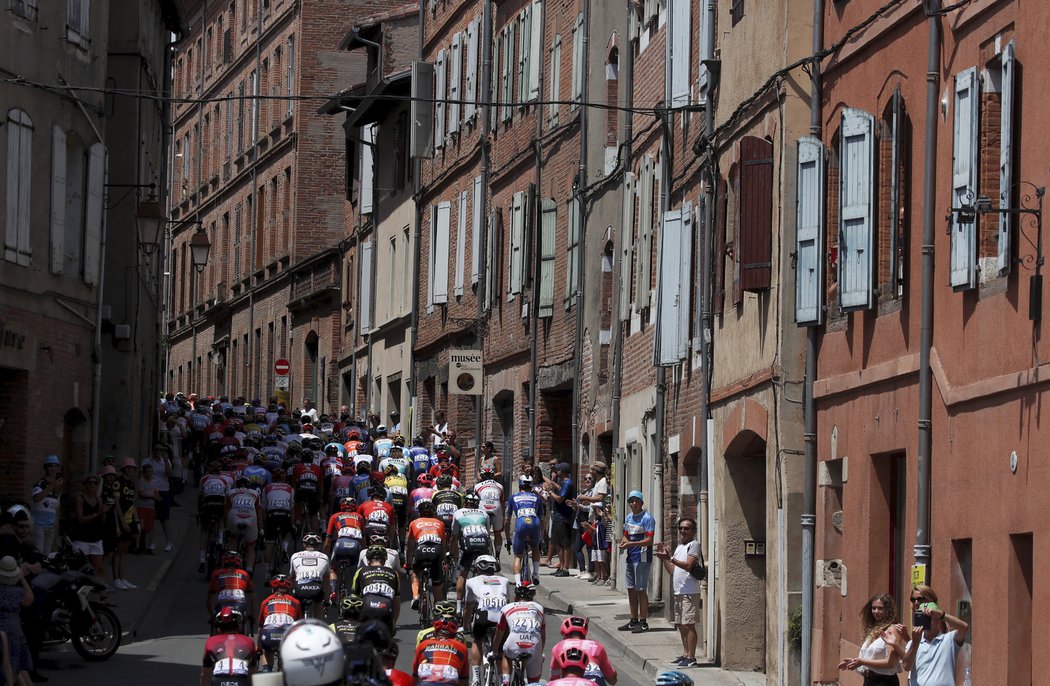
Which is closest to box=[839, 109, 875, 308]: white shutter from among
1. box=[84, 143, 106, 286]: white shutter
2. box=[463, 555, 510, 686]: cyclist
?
box=[463, 555, 510, 686]: cyclist

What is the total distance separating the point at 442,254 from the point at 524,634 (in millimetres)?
29845

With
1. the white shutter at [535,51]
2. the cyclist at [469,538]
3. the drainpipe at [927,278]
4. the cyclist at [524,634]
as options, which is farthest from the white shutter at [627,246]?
the drainpipe at [927,278]

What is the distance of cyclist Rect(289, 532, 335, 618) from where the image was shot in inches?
905

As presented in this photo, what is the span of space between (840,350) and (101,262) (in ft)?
50.6

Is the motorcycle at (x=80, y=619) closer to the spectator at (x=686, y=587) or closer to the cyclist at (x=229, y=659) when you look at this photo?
the cyclist at (x=229, y=659)

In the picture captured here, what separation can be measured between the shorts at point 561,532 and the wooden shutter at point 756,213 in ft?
33.7

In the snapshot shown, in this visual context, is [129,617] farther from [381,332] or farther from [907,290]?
[381,332]

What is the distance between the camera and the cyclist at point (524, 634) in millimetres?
19000

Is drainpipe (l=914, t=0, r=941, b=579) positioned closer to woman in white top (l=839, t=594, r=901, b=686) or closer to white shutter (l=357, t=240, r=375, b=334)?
woman in white top (l=839, t=594, r=901, b=686)

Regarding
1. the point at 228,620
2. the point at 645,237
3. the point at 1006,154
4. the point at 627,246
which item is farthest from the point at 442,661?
the point at 627,246

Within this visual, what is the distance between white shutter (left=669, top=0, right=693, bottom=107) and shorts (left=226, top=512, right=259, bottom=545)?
26.2ft

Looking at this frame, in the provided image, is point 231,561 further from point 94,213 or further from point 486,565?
point 94,213

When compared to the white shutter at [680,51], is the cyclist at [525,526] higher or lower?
lower

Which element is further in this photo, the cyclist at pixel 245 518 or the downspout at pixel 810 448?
the cyclist at pixel 245 518
